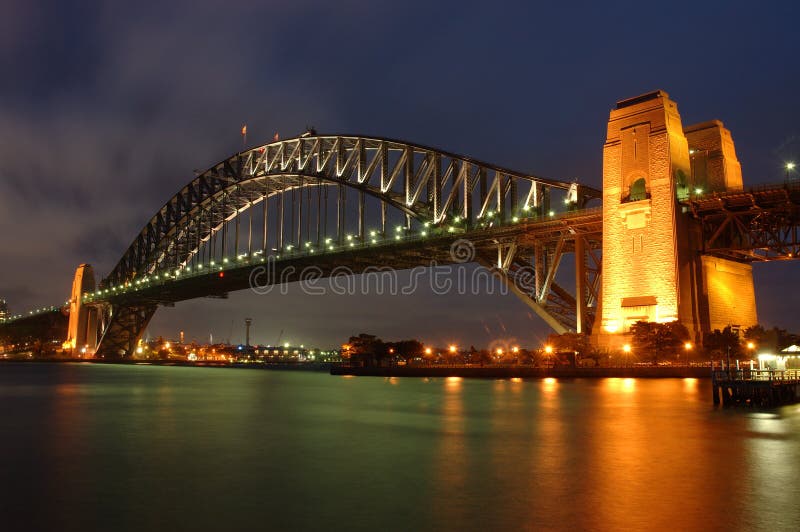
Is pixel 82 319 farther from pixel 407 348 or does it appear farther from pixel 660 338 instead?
pixel 660 338

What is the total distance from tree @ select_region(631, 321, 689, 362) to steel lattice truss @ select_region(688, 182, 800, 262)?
6237 millimetres

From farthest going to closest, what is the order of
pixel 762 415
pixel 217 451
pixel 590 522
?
1. pixel 762 415
2. pixel 217 451
3. pixel 590 522

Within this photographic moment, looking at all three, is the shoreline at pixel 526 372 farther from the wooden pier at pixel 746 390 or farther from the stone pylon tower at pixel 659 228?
the wooden pier at pixel 746 390

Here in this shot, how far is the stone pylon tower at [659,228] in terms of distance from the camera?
41844mm

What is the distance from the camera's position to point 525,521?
10.5 metres

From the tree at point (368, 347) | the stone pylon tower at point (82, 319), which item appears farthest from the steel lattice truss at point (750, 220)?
the stone pylon tower at point (82, 319)

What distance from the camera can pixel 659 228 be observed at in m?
42.3

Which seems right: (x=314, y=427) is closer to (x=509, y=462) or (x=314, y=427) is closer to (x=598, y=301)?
(x=509, y=462)

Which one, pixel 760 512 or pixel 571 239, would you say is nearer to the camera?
pixel 760 512

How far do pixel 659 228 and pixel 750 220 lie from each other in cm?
521

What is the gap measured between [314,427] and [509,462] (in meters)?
8.45

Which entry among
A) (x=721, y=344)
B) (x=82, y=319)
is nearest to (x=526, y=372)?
(x=721, y=344)

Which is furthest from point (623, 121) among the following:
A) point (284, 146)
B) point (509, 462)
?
point (284, 146)

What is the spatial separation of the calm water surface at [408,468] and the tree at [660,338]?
12023 mm
